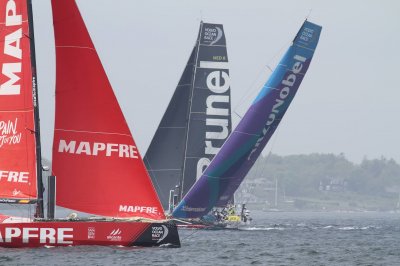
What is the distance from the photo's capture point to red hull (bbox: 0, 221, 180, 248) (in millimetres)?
33156

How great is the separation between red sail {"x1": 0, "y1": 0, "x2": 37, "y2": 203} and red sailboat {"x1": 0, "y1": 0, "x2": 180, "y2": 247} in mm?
27

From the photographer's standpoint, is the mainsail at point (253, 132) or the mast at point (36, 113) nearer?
the mast at point (36, 113)

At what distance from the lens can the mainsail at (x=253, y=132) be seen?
4972 centimetres

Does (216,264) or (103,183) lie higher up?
(103,183)

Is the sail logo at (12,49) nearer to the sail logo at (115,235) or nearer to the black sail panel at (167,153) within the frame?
the sail logo at (115,235)

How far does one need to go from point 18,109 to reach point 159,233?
563cm

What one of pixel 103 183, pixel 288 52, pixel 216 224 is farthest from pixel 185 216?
pixel 103 183

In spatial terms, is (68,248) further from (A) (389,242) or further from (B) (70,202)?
(A) (389,242)

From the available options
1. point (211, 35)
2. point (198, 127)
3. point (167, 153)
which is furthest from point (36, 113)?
point (211, 35)

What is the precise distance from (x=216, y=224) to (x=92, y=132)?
19.9m

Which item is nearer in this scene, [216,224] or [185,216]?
[185,216]

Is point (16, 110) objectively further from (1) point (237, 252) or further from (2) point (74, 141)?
(1) point (237, 252)

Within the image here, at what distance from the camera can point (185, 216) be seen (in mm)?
49406

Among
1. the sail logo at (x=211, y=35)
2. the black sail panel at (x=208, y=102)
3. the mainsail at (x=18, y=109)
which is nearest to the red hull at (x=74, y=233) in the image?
the mainsail at (x=18, y=109)
